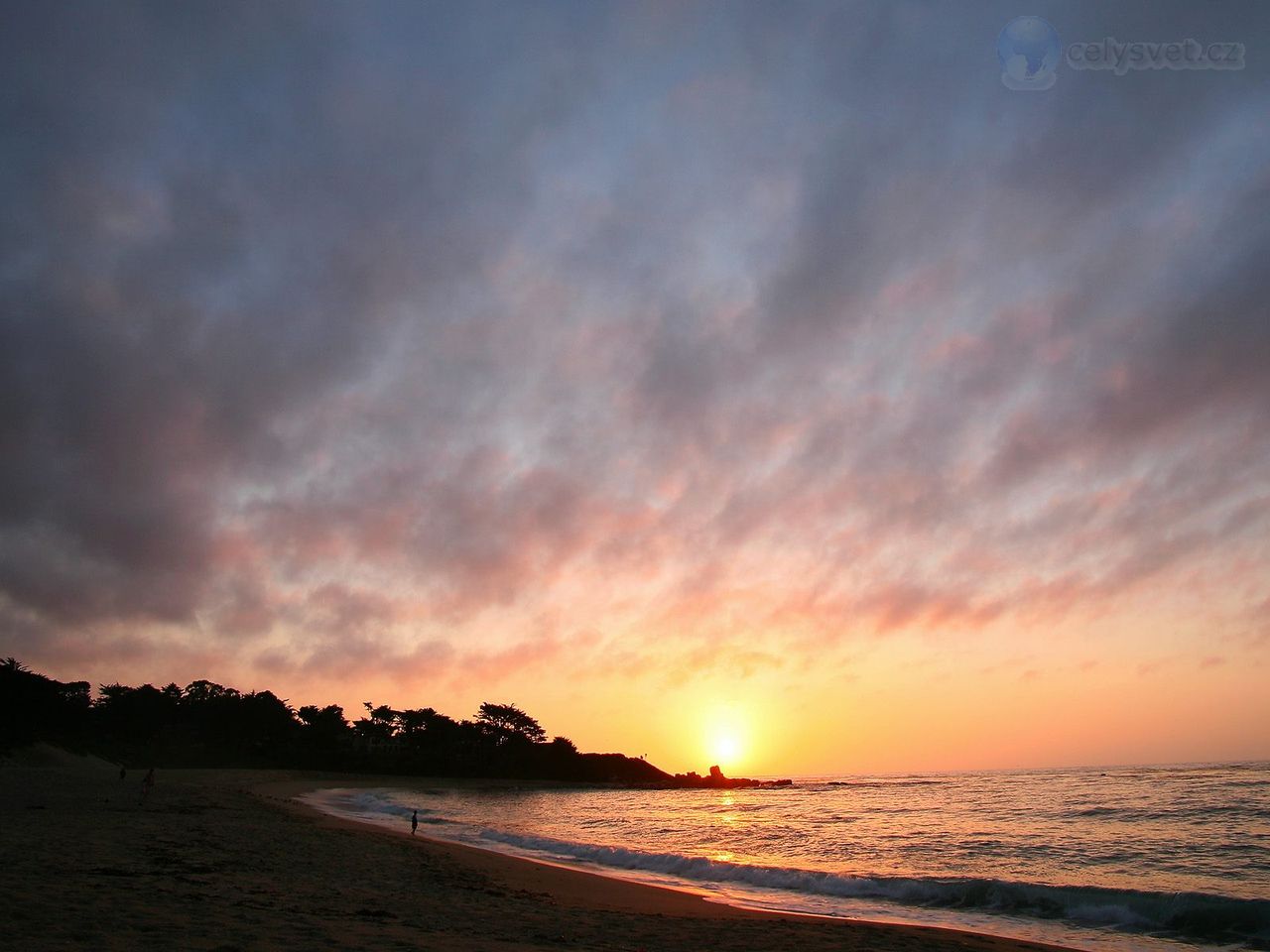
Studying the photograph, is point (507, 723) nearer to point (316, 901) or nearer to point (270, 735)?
point (270, 735)

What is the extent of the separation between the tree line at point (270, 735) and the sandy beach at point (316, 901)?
60138mm

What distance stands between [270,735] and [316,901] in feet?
444

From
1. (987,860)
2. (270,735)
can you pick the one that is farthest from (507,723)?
(987,860)

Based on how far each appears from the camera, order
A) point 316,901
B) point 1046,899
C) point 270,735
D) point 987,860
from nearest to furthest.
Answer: point 316,901 < point 1046,899 < point 987,860 < point 270,735

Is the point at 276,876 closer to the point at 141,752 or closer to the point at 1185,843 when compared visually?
the point at 1185,843

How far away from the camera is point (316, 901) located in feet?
43.4

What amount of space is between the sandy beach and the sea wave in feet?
16.5

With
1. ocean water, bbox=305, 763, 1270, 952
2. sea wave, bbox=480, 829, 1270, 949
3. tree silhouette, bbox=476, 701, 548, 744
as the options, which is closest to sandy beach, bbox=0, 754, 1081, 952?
ocean water, bbox=305, 763, 1270, 952

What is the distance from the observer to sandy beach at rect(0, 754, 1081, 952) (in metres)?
9.72

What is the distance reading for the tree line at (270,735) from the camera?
77625mm

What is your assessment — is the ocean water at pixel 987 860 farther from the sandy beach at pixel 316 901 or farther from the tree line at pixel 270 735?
the tree line at pixel 270 735

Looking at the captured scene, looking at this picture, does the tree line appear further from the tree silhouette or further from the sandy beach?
the sandy beach

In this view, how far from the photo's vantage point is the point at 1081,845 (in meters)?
30.2

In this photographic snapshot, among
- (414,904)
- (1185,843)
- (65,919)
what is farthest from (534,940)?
(1185,843)
